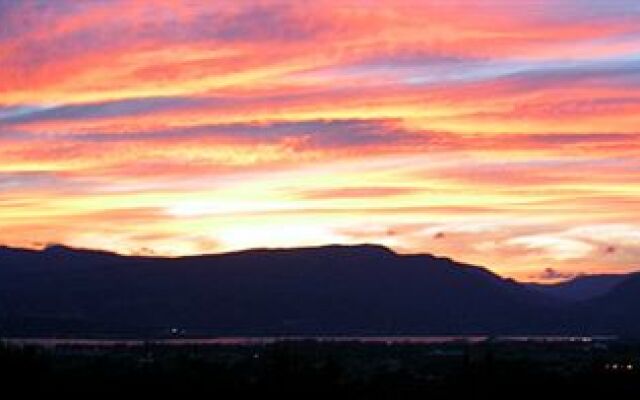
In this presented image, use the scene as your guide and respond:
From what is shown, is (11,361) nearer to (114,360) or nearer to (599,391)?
(599,391)

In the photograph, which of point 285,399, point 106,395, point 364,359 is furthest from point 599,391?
point 364,359

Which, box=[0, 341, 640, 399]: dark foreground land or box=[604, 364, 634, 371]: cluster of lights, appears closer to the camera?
box=[0, 341, 640, 399]: dark foreground land

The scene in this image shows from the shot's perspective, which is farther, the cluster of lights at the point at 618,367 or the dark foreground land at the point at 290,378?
the cluster of lights at the point at 618,367

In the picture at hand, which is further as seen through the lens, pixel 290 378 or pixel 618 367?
pixel 618 367

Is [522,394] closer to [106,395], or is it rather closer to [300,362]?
[300,362]

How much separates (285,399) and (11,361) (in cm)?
1363

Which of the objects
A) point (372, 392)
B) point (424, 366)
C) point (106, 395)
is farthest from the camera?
point (424, 366)

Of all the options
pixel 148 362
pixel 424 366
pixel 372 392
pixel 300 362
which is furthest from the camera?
pixel 424 366

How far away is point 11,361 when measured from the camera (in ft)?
255

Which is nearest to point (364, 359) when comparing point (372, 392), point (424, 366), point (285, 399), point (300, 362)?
point (424, 366)

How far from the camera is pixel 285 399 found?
75125mm

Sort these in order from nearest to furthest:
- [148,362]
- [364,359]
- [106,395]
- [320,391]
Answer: [106,395], [320,391], [148,362], [364,359]

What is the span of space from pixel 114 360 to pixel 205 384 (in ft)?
111

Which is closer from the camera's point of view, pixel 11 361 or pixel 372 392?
pixel 11 361
